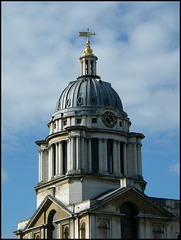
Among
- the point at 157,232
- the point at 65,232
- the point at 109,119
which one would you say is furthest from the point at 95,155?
the point at 157,232

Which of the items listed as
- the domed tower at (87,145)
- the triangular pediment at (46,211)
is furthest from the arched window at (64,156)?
the triangular pediment at (46,211)

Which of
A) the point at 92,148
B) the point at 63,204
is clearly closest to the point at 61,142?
the point at 92,148

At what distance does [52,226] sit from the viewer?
78562mm

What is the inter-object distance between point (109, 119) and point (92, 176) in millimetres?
9213

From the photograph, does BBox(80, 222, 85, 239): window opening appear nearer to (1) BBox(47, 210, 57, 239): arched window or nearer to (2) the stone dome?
(1) BBox(47, 210, 57, 239): arched window

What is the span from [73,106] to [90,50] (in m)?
10.0

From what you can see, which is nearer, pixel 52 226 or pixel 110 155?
pixel 52 226

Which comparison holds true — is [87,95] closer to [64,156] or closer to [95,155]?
[95,155]

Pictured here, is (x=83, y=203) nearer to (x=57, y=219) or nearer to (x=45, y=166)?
(x=57, y=219)

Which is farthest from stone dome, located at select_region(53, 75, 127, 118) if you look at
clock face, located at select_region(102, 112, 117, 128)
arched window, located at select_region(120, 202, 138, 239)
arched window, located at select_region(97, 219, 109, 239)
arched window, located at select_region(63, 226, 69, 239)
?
arched window, located at select_region(97, 219, 109, 239)

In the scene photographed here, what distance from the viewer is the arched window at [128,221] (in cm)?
7431

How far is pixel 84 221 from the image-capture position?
236 feet

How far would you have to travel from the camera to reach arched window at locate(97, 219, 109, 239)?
71.3m

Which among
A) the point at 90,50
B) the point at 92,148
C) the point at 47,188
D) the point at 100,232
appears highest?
the point at 90,50
